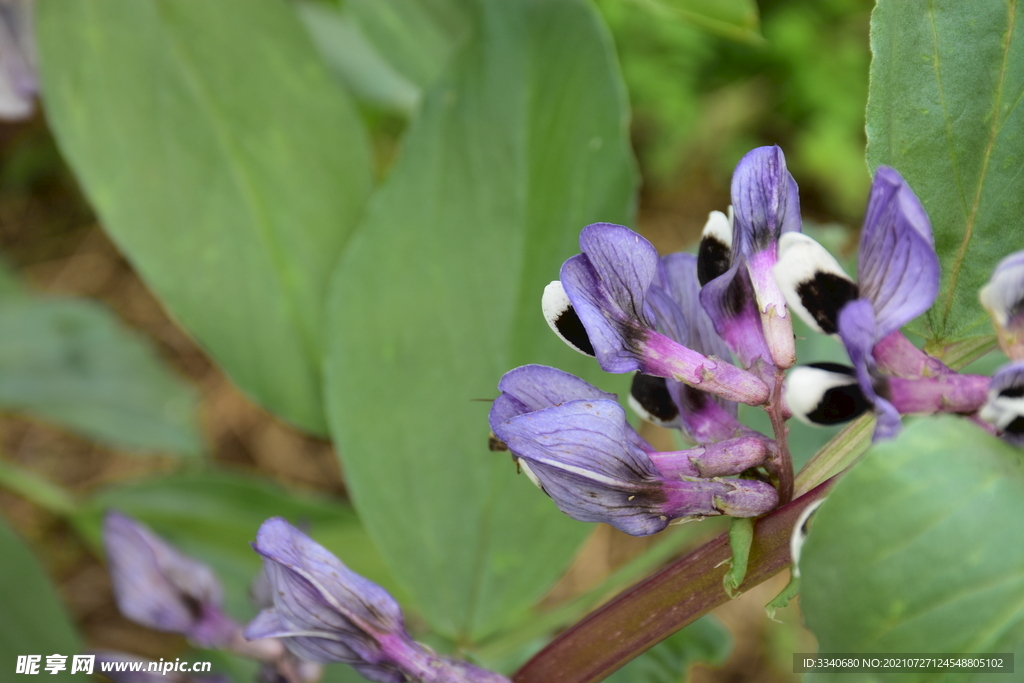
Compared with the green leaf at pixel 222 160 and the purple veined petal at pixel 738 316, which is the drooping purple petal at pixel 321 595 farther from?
the green leaf at pixel 222 160

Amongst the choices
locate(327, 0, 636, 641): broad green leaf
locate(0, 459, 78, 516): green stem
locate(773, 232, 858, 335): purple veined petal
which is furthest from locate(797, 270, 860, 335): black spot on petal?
locate(0, 459, 78, 516): green stem

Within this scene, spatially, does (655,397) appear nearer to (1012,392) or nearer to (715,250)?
(715,250)

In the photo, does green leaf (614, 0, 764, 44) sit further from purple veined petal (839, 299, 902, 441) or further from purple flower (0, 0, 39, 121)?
purple flower (0, 0, 39, 121)

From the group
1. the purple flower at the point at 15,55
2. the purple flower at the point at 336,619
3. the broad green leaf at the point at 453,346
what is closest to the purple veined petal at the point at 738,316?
the purple flower at the point at 336,619

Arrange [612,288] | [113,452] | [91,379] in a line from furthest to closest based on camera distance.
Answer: [113,452] < [91,379] < [612,288]

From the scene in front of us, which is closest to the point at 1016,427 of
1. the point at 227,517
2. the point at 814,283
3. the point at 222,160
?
the point at 814,283
